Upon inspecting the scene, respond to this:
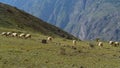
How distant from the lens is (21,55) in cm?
4041

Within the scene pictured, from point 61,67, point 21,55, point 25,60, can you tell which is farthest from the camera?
point 21,55

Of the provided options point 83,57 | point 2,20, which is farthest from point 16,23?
point 83,57

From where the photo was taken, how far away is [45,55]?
136ft

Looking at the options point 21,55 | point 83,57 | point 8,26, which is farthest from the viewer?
point 8,26

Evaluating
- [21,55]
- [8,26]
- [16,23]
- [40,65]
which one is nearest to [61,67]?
[40,65]

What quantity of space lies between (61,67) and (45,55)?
6806mm

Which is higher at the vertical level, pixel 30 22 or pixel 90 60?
pixel 30 22

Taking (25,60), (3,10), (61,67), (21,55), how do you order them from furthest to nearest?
(3,10), (21,55), (25,60), (61,67)

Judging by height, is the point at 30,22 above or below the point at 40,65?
above

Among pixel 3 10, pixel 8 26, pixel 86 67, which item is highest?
pixel 3 10

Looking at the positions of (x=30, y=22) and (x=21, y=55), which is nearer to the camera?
(x=21, y=55)

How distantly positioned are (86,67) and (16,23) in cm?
7517

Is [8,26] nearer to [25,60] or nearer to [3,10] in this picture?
[3,10]

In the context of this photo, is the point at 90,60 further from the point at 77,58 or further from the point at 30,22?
the point at 30,22
